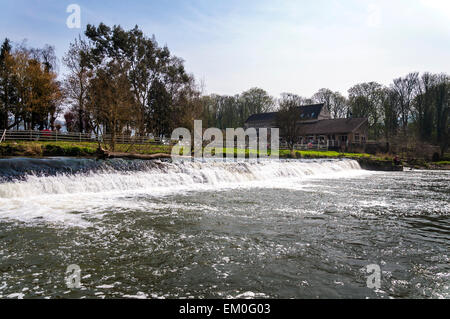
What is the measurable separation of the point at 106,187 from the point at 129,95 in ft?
54.9

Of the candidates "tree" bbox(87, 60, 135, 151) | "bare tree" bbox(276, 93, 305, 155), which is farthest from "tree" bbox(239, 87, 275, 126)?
"tree" bbox(87, 60, 135, 151)

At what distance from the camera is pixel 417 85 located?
52.3 m

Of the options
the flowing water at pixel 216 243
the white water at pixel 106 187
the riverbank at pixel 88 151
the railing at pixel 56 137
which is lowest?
the flowing water at pixel 216 243

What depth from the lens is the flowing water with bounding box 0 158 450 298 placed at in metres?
3.76

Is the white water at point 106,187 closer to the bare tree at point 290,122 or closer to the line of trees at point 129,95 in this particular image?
the line of trees at point 129,95

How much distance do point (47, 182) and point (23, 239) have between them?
654 centimetres

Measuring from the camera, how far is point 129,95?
27109 mm

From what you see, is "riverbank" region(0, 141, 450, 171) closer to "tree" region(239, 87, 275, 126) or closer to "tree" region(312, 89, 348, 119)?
"tree" region(312, 89, 348, 119)

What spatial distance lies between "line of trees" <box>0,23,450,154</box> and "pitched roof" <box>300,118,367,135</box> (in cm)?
758

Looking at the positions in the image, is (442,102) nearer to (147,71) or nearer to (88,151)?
(147,71)

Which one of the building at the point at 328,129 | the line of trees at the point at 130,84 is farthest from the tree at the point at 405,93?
the line of trees at the point at 130,84

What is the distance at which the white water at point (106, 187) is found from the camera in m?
8.13

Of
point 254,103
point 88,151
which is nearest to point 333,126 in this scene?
point 254,103

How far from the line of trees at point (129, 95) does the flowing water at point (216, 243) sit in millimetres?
15321
